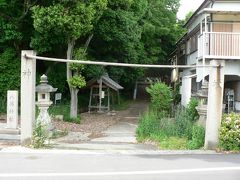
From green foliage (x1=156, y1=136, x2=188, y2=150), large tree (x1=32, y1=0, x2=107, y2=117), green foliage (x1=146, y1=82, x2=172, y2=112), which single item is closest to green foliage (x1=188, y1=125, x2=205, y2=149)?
green foliage (x1=156, y1=136, x2=188, y2=150)

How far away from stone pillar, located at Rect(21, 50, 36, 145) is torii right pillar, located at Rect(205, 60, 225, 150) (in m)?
4.07

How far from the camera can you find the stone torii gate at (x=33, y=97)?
Answer: 9.90m

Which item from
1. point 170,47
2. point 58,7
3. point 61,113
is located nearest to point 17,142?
point 58,7

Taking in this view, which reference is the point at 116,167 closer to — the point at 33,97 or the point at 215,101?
the point at 33,97

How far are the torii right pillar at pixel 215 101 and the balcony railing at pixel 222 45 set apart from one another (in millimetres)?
13632

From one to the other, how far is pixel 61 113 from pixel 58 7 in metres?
6.55

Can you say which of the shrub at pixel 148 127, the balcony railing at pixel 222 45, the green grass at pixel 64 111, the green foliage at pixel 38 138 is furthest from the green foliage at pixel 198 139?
the green grass at pixel 64 111

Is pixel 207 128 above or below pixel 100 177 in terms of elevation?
above

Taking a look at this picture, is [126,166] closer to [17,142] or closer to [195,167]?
[195,167]

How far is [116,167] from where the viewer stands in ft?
26.9

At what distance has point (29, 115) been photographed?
9.98m

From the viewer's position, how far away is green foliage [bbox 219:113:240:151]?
9.95 metres

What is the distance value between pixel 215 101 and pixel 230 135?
0.84 meters

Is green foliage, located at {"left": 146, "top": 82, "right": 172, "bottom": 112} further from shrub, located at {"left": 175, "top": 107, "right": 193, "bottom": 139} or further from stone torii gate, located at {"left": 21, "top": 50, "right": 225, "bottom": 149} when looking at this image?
stone torii gate, located at {"left": 21, "top": 50, "right": 225, "bottom": 149}
